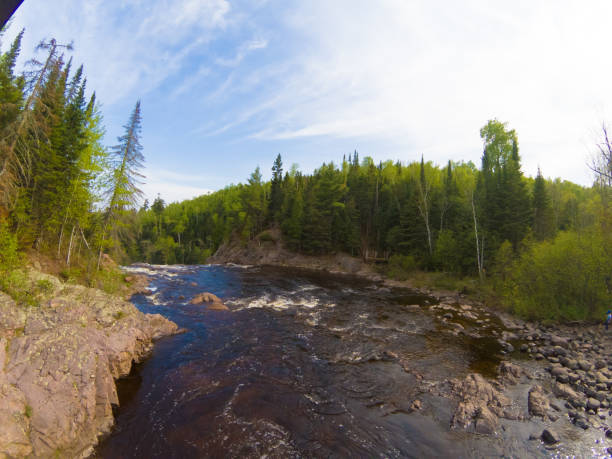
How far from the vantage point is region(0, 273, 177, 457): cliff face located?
7.43 m

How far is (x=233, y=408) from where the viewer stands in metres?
9.77

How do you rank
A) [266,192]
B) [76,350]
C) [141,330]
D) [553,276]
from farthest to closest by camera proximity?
[266,192] → [553,276] → [141,330] → [76,350]

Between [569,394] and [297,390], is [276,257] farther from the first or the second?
[569,394]

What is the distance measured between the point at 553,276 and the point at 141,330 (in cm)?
2784

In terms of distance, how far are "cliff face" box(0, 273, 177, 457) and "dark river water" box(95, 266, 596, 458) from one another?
0.84 meters

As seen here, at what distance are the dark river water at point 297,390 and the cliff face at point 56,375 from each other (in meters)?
0.84

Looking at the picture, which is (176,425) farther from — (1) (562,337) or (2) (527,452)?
(1) (562,337)

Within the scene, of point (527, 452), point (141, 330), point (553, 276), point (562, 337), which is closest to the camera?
point (527, 452)

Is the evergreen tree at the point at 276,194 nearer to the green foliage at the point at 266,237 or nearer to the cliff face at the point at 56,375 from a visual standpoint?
the green foliage at the point at 266,237

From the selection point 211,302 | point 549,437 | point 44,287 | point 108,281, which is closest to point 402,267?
point 211,302

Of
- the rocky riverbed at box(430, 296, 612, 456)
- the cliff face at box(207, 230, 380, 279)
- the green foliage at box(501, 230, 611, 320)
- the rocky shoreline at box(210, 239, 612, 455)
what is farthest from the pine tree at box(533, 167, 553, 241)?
the cliff face at box(207, 230, 380, 279)

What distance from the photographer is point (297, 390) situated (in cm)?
1108

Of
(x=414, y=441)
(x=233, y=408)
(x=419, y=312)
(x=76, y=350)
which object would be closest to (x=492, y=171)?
(x=419, y=312)

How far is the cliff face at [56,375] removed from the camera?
7430 millimetres
